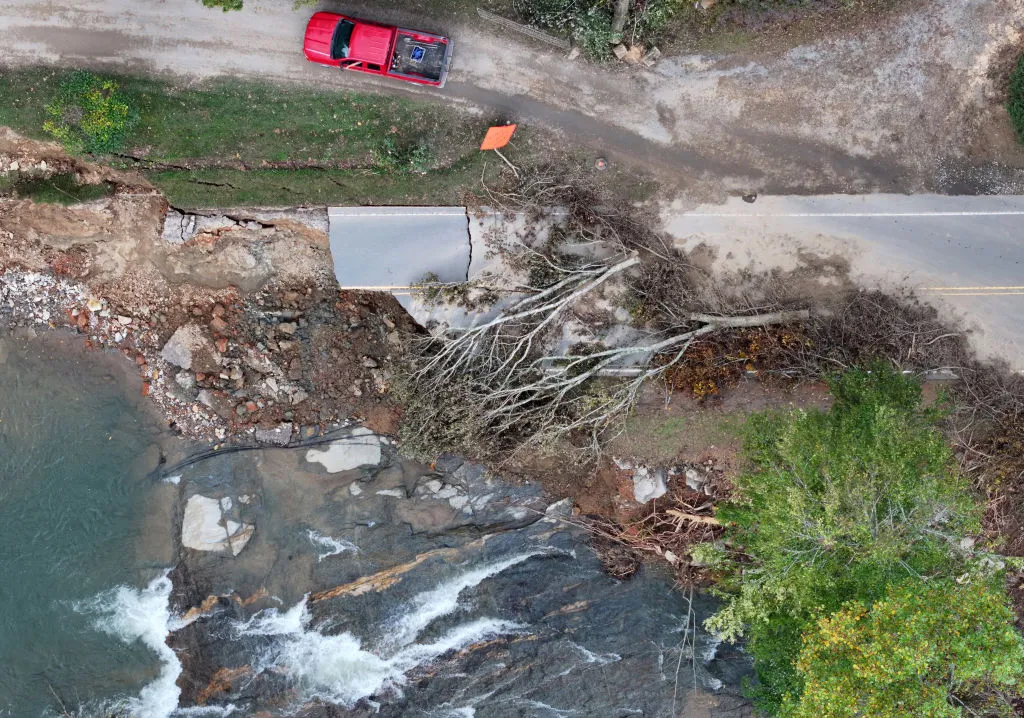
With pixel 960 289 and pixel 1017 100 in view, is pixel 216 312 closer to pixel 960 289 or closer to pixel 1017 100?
pixel 960 289

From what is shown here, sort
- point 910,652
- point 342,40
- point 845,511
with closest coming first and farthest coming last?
point 910,652
point 845,511
point 342,40

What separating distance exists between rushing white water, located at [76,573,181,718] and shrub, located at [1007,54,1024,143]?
24.3 metres

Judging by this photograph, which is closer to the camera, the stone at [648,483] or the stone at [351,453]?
the stone at [648,483]

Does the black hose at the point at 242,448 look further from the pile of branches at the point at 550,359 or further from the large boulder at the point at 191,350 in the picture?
the pile of branches at the point at 550,359

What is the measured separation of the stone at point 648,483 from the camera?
55.4ft

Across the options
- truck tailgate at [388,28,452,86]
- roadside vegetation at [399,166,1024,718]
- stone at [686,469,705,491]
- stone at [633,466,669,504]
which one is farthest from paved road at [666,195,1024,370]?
truck tailgate at [388,28,452,86]

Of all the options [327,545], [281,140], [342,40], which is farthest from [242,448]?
[342,40]

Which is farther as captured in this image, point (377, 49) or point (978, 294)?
point (978, 294)

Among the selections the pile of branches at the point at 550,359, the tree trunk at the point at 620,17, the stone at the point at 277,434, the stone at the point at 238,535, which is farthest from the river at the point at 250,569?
the tree trunk at the point at 620,17

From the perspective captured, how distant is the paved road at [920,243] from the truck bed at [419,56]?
658cm

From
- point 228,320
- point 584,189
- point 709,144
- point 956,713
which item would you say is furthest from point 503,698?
point 709,144

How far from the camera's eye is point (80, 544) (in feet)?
56.6

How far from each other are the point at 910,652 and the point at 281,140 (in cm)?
1671

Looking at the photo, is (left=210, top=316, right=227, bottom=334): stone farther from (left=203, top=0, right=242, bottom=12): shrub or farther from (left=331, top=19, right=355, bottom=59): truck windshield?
(left=203, top=0, right=242, bottom=12): shrub
